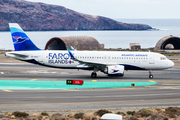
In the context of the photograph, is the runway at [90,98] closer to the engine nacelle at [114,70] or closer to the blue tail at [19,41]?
the engine nacelle at [114,70]

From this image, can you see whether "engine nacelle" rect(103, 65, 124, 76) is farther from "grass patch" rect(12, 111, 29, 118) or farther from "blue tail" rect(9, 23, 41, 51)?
"grass patch" rect(12, 111, 29, 118)

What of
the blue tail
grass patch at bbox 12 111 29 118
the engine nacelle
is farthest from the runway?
the blue tail

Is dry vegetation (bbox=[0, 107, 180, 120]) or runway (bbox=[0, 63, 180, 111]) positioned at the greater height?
runway (bbox=[0, 63, 180, 111])

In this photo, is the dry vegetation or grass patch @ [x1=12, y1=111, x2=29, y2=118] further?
grass patch @ [x1=12, y1=111, x2=29, y2=118]

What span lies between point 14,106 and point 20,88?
8788mm

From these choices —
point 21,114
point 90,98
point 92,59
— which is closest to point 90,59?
point 92,59

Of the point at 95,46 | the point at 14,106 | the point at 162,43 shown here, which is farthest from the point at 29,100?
the point at 162,43

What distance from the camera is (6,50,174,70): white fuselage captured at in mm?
41094

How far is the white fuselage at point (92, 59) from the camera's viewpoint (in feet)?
135

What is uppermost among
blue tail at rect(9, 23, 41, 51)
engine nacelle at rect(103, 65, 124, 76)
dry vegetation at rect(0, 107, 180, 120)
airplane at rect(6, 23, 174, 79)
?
blue tail at rect(9, 23, 41, 51)

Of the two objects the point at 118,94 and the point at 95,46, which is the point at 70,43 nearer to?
the point at 95,46

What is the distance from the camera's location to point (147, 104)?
25.0 meters

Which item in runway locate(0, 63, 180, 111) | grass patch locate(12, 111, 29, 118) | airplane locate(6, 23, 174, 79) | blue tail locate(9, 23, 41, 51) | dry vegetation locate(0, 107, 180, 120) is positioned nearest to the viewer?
dry vegetation locate(0, 107, 180, 120)

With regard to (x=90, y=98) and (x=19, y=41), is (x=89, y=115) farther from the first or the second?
(x=19, y=41)
